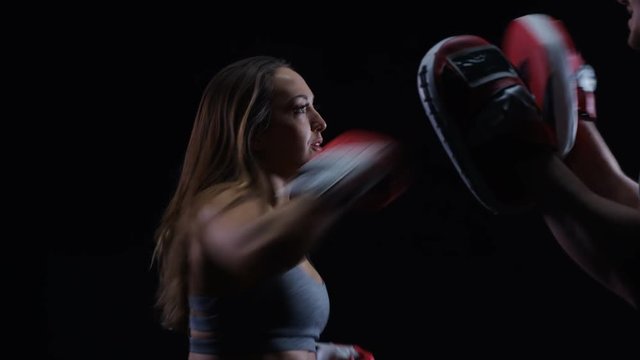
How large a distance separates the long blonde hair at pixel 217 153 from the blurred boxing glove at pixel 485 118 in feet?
1.34

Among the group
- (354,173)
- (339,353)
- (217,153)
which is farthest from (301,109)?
(339,353)

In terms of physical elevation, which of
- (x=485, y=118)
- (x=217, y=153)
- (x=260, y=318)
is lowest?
(x=260, y=318)

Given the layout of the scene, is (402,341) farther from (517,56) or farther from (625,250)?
(625,250)

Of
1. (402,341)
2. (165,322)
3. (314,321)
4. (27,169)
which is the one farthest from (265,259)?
(27,169)

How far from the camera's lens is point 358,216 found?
2330mm

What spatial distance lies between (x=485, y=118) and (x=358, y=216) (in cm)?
140

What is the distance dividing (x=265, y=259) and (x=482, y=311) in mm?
1545

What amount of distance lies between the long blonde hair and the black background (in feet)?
3.62

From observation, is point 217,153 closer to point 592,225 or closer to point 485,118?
point 485,118

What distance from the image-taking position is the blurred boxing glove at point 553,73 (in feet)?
3.39

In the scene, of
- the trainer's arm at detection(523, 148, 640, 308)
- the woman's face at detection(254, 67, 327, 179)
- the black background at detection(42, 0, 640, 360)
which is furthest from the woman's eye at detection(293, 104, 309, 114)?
the black background at detection(42, 0, 640, 360)

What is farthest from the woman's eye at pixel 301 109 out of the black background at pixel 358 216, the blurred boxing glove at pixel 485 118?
the black background at pixel 358 216

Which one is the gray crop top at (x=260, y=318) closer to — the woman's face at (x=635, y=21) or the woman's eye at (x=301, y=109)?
the woman's eye at (x=301, y=109)

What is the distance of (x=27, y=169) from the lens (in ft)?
7.92
